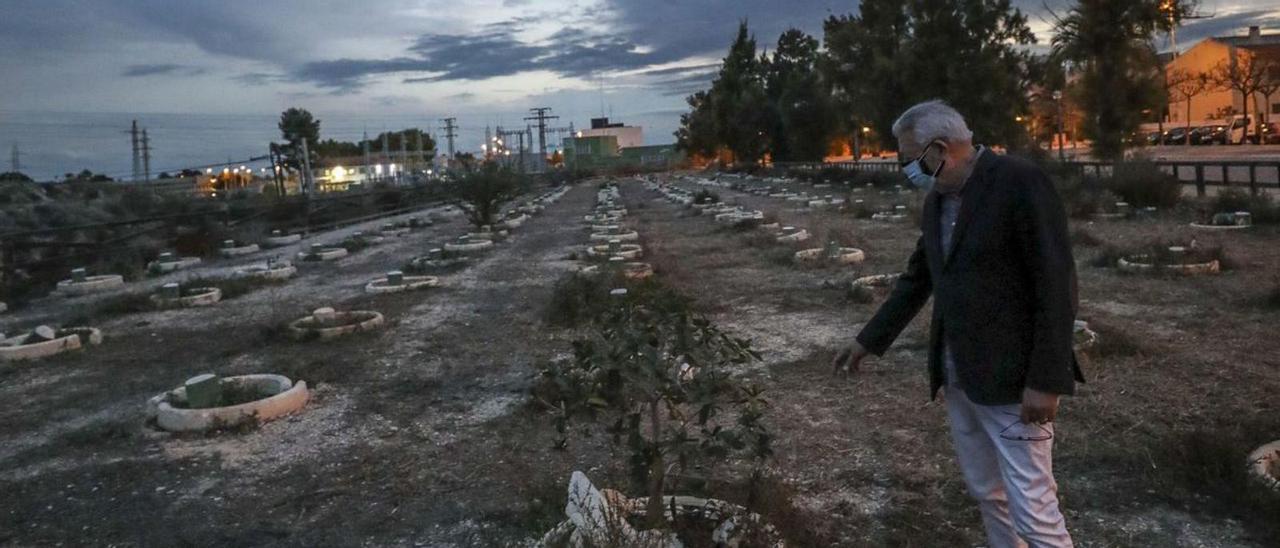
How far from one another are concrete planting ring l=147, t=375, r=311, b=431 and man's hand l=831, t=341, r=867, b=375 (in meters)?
4.28

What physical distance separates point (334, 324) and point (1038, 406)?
8.21 metres

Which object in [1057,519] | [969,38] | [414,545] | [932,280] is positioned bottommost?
[414,545]

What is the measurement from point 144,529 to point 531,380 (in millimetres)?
3069

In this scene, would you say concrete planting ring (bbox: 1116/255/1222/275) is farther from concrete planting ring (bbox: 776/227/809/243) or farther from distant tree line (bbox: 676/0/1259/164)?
distant tree line (bbox: 676/0/1259/164)

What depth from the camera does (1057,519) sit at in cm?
288

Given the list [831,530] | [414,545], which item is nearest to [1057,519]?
[831,530]

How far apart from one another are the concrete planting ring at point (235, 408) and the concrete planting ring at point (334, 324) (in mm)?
2292

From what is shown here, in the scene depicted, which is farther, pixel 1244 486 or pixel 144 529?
pixel 144 529

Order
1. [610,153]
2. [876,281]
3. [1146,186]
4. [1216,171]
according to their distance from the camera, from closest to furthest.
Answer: [876,281], [1146,186], [1216,171], [610,153]

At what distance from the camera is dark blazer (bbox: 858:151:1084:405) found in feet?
8.95

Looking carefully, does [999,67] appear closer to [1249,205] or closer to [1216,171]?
[1216,171]

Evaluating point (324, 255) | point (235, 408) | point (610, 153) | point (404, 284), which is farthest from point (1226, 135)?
point (610, 153)

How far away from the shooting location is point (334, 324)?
9.91 m

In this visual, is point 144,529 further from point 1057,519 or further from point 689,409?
point 1057,519
